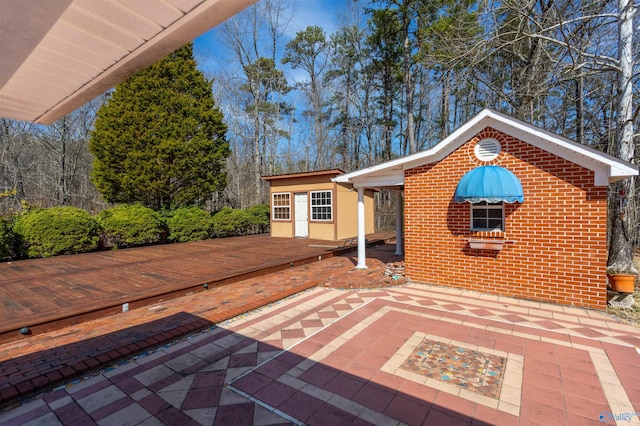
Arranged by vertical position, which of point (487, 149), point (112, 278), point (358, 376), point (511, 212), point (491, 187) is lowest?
point (358, 376)

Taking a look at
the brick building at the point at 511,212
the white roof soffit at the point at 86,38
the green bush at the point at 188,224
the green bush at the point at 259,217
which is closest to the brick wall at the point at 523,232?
the brick building at the point at 511,212

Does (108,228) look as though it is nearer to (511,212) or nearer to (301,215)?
(301,215)

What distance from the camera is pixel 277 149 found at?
2212 centimetres

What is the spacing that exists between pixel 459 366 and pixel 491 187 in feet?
10.3

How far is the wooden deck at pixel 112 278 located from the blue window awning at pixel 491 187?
15.8 feet

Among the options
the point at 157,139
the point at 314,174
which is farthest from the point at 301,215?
the point at 157,139

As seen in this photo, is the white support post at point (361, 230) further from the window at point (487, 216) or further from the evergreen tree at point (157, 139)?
the evergreen tree at point (157, 139)

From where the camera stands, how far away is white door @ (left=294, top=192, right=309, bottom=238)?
1380cm

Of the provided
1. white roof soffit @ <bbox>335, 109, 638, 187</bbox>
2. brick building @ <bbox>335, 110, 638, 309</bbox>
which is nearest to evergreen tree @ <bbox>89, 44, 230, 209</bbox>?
white roof soffit @ <bbox>335, 109, 638, 187</bbox>

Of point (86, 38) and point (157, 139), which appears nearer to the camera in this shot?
point (86, 38)

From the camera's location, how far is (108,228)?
11.1 m

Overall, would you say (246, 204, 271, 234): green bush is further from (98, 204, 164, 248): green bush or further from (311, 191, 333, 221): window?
(98, 204, 164, 248): green bush

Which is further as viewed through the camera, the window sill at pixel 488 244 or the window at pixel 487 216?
the window at pixel 487 216

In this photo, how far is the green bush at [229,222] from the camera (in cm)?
1441
